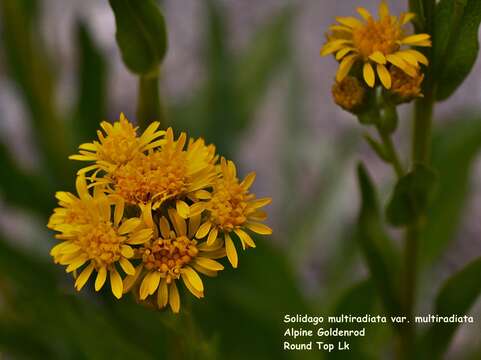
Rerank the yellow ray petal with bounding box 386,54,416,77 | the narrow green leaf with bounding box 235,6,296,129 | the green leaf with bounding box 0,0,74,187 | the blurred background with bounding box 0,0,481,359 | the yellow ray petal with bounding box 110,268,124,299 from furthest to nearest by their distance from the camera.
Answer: the narrow green leaf with bounding box 235,6,296,129
the green leaf with bounding box 0,0,74,187
the blurred background with bounding box 0,0,481,359
the yellow ray petal with bounding box 386,54,416,77
the yellow ray petal with bounding box 110,268,124,299

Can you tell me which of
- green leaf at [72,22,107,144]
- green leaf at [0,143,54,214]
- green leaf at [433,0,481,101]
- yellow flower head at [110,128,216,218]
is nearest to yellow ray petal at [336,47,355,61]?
green leaf at [433,0,481,101]

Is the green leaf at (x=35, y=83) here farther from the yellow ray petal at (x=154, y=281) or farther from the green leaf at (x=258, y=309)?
the yellow ray petal at (x=154, y=281)

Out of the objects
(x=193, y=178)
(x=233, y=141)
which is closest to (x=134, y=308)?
(x=233, y=141)

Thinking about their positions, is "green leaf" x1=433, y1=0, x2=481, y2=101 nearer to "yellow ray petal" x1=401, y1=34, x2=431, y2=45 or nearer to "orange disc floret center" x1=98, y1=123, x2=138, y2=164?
"yellow ray petal" x1=401, y1=34, x2=431, y2=45

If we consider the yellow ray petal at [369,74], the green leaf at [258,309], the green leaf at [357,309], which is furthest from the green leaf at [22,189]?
the yellow ray petal at [369,74]

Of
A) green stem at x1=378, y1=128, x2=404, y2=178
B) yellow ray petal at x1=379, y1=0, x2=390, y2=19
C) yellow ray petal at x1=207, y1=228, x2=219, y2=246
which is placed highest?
yellow ray petal at x1=379, y1=0, x2=390, y2=19

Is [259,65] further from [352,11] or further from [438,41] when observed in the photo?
[438,41]
